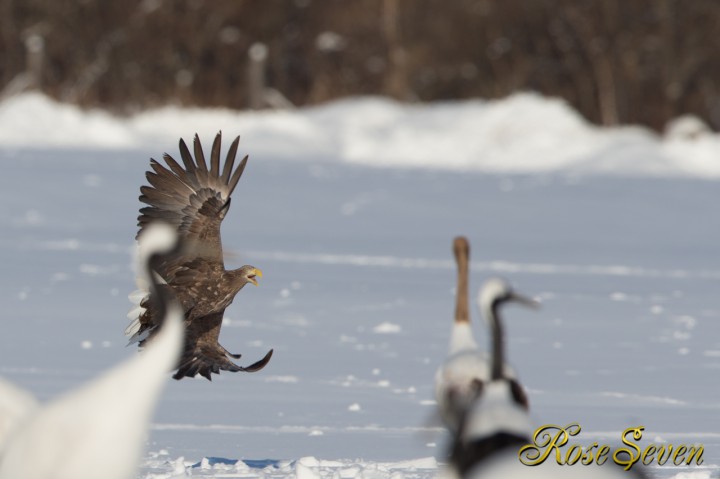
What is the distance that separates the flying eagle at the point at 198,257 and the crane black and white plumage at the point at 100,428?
2.96 meters

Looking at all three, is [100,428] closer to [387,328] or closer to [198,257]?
[198,257]

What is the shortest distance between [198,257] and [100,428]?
11.3 ft

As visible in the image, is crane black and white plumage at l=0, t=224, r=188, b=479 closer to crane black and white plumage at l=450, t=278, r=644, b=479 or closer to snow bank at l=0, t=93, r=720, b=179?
crane black and white plumage at l=450, t=278, r=644, b=479

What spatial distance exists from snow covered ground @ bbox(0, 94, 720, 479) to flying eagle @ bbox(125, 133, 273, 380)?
0.18m

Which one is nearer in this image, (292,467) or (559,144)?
(292,467)

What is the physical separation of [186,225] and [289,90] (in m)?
27.0

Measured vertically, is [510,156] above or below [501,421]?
below

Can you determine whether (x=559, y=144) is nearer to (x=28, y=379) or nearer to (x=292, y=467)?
(x=28, y=379)

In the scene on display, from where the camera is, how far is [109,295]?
11969mm

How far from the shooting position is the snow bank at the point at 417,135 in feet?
79.8

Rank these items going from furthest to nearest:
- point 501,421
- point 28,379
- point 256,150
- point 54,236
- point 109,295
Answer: point 256,150 → point 54,236 → point 109,295 → point 28,379 → point 501,421

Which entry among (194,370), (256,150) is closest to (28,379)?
(194,370)

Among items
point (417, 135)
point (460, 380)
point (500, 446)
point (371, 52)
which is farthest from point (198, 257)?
point (371, 52)

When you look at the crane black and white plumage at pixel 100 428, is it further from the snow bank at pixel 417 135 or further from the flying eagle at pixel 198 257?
the snow bank at pixel 417 135
